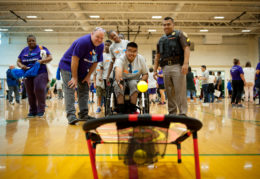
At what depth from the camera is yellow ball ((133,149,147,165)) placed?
3.24 ft

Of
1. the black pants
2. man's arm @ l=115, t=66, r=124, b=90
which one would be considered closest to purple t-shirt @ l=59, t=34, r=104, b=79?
man's arm @ l=115, t=66, r=124, b=90

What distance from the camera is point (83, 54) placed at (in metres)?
2.70

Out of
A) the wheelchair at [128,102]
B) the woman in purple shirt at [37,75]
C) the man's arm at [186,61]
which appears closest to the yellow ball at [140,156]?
the wheelchair at [128,102]

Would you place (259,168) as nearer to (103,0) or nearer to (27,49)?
(27,49)

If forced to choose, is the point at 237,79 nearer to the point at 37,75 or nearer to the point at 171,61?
the point at 171,61

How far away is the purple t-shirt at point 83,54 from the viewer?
8.58 feet

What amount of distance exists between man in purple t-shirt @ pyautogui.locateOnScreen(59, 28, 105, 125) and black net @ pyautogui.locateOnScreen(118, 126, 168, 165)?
72.7 inches

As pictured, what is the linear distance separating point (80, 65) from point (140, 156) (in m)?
2.15

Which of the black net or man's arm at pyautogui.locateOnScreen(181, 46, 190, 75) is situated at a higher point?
man's arm at pyautogui.locateOnScreen(181, 46, 190, 75)

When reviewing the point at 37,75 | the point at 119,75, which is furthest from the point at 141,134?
the point at 37,75

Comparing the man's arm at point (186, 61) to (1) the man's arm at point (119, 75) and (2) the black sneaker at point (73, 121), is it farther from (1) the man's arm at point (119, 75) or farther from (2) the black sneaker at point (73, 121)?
(2) the black sneaker at point (73, 121)

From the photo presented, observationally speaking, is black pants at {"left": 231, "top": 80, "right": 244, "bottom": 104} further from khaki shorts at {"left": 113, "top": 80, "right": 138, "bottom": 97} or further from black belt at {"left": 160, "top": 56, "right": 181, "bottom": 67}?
khaki shorts at {"left": 113, "top": 80, "right": 138, "bottom": 97}

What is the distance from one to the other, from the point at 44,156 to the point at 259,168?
1559 mm

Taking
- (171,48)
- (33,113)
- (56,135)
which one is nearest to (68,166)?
(56,135)
